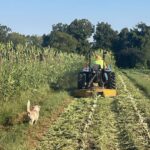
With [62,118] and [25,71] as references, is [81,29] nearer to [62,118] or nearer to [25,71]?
[25,71]

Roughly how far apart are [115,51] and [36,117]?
8012cm

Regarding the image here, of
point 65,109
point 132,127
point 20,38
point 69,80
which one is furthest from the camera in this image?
point 20,38

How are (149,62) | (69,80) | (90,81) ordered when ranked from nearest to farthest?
(90,81)
(69,80)
(149,62)

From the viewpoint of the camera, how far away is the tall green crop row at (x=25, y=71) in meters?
17.2

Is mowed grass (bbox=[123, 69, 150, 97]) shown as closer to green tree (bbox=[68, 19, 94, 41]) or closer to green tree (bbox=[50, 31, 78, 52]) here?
green tree (bbox=[50, 31, 78, 52])

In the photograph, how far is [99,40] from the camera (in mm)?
102312

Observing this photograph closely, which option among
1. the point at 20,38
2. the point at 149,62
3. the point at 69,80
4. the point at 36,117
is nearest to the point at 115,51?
the point at 149,62

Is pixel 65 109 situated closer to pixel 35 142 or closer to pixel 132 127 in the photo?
pixel 132 127

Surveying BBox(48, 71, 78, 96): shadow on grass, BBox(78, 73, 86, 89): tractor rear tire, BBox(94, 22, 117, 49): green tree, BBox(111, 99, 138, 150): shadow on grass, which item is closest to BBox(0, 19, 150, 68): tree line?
BBox(94, 22, 117, 49): green tree

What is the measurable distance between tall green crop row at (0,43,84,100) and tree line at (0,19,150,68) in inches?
1629

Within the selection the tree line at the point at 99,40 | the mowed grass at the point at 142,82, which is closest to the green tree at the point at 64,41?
the tree line at the point at 99,40

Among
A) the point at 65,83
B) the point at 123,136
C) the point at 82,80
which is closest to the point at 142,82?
the point at 65,83

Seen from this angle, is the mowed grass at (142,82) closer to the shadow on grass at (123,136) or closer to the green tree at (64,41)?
the shadow on grass at (123,136)

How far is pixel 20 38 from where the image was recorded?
7731 cm
